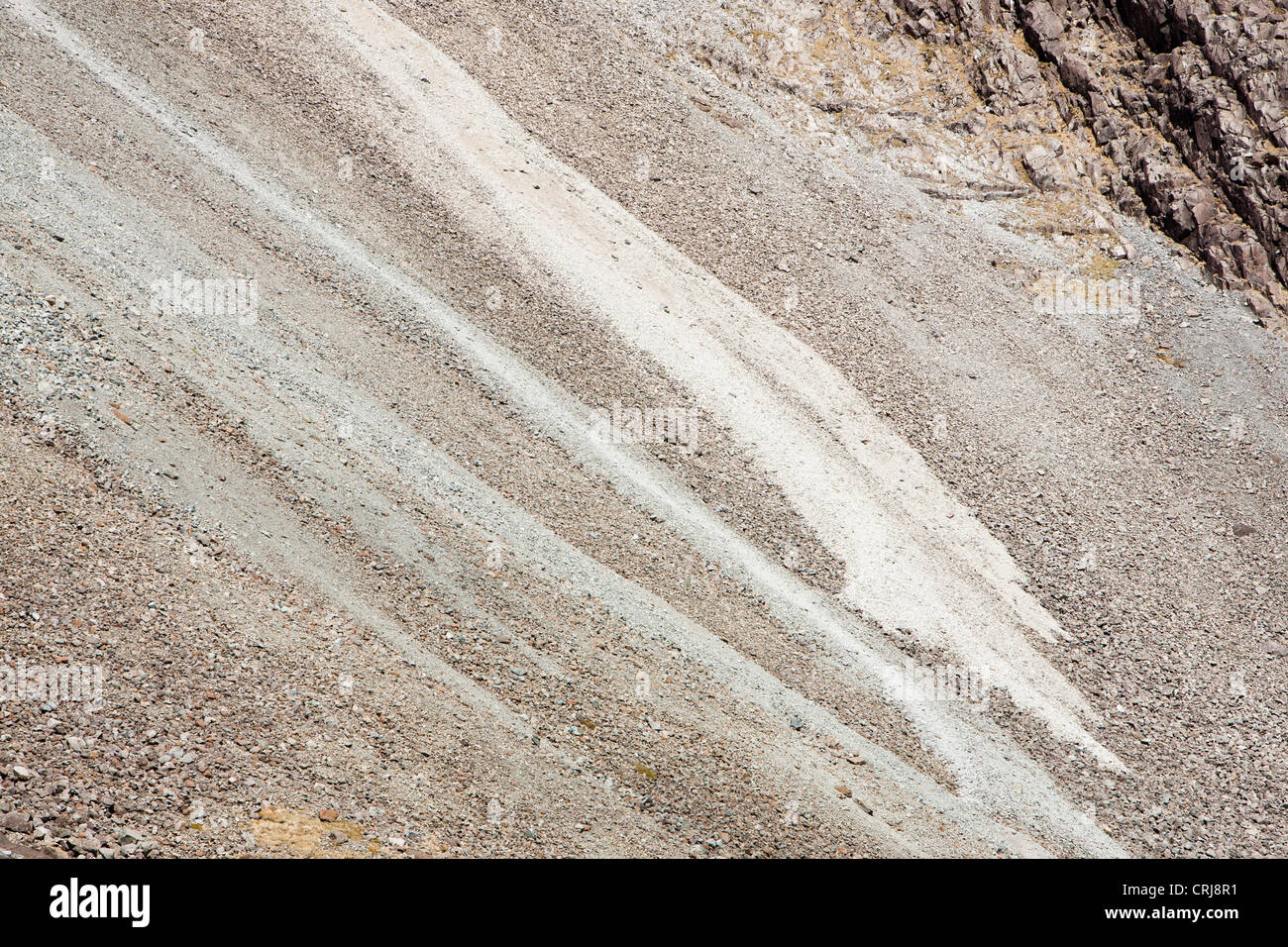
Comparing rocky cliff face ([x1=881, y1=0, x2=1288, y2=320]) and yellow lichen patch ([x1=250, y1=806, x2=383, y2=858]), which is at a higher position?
rocky cliff face ([x1=881, y1=0, x2=1288, y2=320])

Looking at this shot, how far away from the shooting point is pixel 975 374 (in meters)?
25.2

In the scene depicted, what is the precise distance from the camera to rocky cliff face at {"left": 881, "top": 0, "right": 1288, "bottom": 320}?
29547 millimetres

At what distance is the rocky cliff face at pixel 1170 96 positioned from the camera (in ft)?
96.9

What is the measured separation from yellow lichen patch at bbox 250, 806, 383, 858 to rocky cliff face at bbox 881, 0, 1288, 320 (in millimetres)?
33022

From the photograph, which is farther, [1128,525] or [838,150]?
[838,150]

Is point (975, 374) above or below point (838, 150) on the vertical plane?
below

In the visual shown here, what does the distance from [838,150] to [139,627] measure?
28414 mm

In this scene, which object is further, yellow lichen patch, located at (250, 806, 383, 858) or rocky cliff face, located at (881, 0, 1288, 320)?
rocky cliff face, located at (881, 0, 1288, 320)

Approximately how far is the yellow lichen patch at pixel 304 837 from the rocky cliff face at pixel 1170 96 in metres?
33.0
